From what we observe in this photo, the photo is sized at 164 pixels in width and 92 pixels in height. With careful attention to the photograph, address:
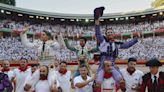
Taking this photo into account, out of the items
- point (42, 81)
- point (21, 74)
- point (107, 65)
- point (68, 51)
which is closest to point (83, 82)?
point (107, 65)

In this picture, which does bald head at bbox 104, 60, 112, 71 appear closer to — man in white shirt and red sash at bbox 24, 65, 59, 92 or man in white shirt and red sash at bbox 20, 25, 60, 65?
man in white shirt and red sash at bbox 24, 65, 59, 92

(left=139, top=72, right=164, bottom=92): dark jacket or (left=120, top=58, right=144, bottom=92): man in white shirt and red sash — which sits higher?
(left=139, top=72, right=164, bottom=92): dark jacket

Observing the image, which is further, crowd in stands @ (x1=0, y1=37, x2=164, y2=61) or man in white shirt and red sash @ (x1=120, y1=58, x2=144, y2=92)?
crowd in stands @ (x1=0, y1=37, x2=164, y2=61)

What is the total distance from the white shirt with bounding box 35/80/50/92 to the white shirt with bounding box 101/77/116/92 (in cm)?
123

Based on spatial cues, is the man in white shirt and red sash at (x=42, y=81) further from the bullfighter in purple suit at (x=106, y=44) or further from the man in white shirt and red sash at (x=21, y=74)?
the man in white shirt and red sash at (x=21, y=74)

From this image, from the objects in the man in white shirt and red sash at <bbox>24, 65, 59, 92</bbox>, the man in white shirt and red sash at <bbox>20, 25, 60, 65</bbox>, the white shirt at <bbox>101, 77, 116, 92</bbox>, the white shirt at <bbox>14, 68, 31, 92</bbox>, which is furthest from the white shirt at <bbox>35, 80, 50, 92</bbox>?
the white shirt at <bbox>14, 68, 31, 92</bbox>

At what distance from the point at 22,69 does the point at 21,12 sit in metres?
41.8

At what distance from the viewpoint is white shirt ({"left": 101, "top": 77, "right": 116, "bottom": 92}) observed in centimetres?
751

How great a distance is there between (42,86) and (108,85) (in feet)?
4.78

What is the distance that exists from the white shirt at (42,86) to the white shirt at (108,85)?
123 centimetres

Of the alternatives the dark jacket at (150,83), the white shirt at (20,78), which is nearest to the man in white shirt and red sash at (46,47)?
the white shirt at (20,78)

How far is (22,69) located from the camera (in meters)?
10.2

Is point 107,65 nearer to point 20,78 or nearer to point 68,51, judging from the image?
point 20,78

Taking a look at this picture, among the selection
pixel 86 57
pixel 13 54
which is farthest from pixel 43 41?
pixel 13 54
